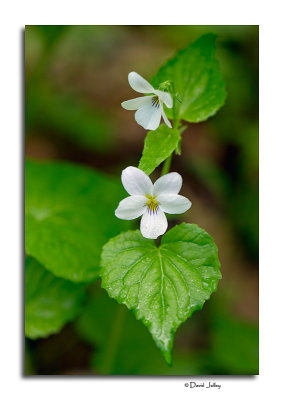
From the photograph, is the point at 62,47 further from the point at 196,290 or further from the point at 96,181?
the point at 196,290

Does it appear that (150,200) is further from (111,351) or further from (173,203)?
(111,351)

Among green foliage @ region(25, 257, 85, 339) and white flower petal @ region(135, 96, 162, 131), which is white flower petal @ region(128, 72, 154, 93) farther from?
green foliage @ region(25, 257, 85, 339)

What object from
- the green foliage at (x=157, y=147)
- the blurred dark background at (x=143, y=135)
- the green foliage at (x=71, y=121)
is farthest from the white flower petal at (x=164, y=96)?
the green foliage at (x=71, y=121)

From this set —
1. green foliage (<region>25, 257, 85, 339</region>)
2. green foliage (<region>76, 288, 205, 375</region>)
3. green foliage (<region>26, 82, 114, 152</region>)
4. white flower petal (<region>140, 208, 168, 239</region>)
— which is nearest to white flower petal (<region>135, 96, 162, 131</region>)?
white flower petal (<region>140, 208, 168, 239</region>)

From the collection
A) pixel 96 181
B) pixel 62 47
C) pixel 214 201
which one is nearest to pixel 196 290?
pixel 96 181

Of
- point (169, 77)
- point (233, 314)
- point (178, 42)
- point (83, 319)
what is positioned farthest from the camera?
point (178, 42)

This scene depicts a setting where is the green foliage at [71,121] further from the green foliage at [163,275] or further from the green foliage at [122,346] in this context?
the green foliage at [163,275]
